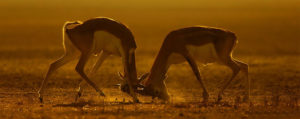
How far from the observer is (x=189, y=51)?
557 inches

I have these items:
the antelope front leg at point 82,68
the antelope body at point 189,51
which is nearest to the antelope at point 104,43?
the antelope front leg at point 82,68

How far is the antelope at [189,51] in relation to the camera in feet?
46.2

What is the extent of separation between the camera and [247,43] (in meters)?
33.3

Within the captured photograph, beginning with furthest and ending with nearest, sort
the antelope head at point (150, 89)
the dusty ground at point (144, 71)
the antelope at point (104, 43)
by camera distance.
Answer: the antelope head at point (150, 89) → the antelope at point (104, 43) → the dusty ground at point (144, 71)

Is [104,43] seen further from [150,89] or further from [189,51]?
[189,51]

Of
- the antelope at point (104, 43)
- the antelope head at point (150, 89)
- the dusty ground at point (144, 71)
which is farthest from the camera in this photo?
the antelope head at point (150, 89)

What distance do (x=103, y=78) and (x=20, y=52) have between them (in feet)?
29.5

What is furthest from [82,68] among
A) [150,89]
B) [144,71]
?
[144,71]

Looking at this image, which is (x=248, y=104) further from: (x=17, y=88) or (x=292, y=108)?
(x=17, y=88)

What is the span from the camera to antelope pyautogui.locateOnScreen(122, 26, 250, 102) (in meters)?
14.1

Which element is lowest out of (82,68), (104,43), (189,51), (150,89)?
(150,89)

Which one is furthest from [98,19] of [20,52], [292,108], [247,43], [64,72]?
[247,43]

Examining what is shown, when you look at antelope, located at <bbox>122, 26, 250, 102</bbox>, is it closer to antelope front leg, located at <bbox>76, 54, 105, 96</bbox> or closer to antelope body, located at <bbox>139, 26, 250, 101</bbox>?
antelope body, located at <bbox>139, 26, 250, 101</bbox>

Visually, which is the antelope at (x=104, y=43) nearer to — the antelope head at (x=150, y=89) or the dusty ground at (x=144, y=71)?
the antelope head at (x=150, y=89)
